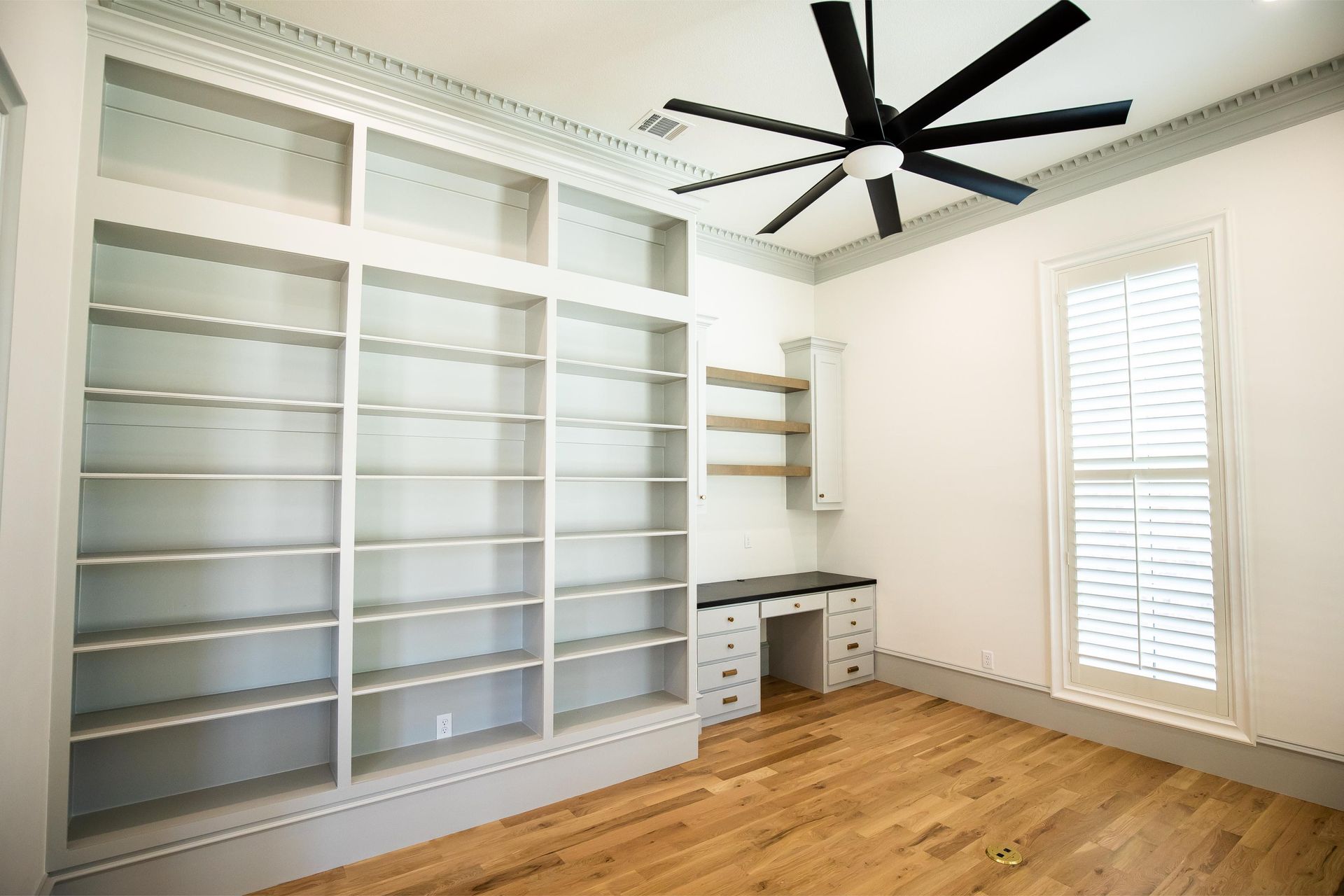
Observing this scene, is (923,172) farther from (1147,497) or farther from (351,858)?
(351,858)

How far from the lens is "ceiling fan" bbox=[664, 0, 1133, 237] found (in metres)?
1.73

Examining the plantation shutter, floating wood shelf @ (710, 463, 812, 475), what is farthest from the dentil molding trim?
floating wood shelf @ (710, 463, 812, 475)

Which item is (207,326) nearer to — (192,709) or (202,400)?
(202,400)

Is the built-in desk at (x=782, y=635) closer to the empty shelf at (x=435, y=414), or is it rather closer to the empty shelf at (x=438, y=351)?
the empty shelf at (x=435, y=414)

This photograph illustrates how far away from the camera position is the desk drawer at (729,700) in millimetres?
3816

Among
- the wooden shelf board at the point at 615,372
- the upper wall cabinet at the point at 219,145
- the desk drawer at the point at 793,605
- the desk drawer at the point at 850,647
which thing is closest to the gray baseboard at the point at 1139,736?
the desk drawer at the point at 850,647

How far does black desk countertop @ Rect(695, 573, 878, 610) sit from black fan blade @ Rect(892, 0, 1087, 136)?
102 inches

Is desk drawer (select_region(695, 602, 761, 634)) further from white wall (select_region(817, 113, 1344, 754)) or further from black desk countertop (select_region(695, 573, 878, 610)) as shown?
white wall (select_region(817, 113, 1344, 754))

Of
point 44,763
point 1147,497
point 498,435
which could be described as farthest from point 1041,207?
point 44,763

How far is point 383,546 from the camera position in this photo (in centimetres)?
262

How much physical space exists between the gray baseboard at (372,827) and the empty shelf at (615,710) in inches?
3.7

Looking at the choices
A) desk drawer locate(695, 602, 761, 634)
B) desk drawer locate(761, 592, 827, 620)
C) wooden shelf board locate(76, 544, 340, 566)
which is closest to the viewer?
wooden shelf board locate(76, 544, 340, 566)

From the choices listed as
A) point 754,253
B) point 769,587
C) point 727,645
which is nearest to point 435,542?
point 727,645

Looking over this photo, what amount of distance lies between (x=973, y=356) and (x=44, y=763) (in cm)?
482
